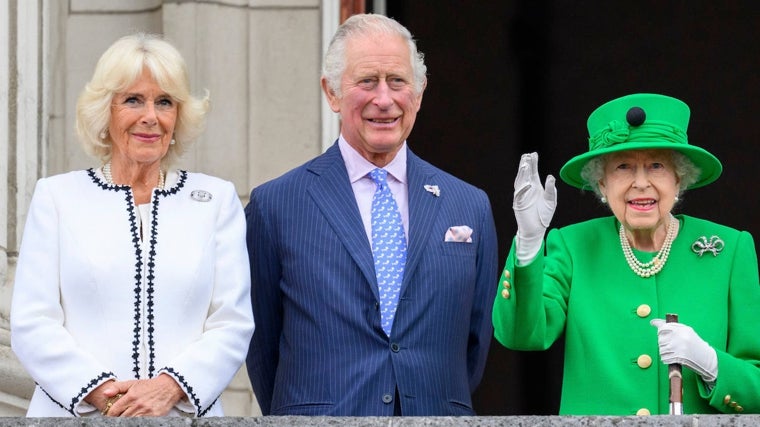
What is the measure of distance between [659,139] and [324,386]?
1.05 m

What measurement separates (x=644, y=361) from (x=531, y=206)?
559 mm

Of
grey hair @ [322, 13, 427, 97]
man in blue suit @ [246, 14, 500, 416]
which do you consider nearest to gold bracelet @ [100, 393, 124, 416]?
man in blue suit @ [246, 14, 500, 416]

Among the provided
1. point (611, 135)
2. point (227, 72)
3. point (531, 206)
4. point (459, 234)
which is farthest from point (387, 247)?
point (227, 72)

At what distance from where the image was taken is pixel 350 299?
17.1 feet

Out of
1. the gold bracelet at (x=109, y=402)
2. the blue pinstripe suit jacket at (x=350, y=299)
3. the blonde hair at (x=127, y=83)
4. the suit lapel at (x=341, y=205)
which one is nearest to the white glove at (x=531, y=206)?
the blue pinstripe suit jacket at (x=350, y=299)

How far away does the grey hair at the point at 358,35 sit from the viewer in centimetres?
540

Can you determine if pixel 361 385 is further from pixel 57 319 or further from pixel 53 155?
pixel 53 155

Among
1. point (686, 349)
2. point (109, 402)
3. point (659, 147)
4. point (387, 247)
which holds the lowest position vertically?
point (109, 402)

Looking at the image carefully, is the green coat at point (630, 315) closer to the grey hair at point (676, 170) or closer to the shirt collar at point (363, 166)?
the grey hair at point (676, 170)

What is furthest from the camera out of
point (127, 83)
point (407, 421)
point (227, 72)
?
point (227, 72)

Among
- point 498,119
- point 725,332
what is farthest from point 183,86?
point 498,119

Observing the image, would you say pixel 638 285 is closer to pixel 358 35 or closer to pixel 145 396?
pixel 358 35

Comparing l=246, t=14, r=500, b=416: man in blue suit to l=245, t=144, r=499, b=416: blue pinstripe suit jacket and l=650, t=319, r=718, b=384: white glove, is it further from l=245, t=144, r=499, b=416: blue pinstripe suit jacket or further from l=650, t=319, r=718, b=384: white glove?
l=650, t=319, r=718, b=384: white glove

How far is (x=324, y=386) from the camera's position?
521 cm
